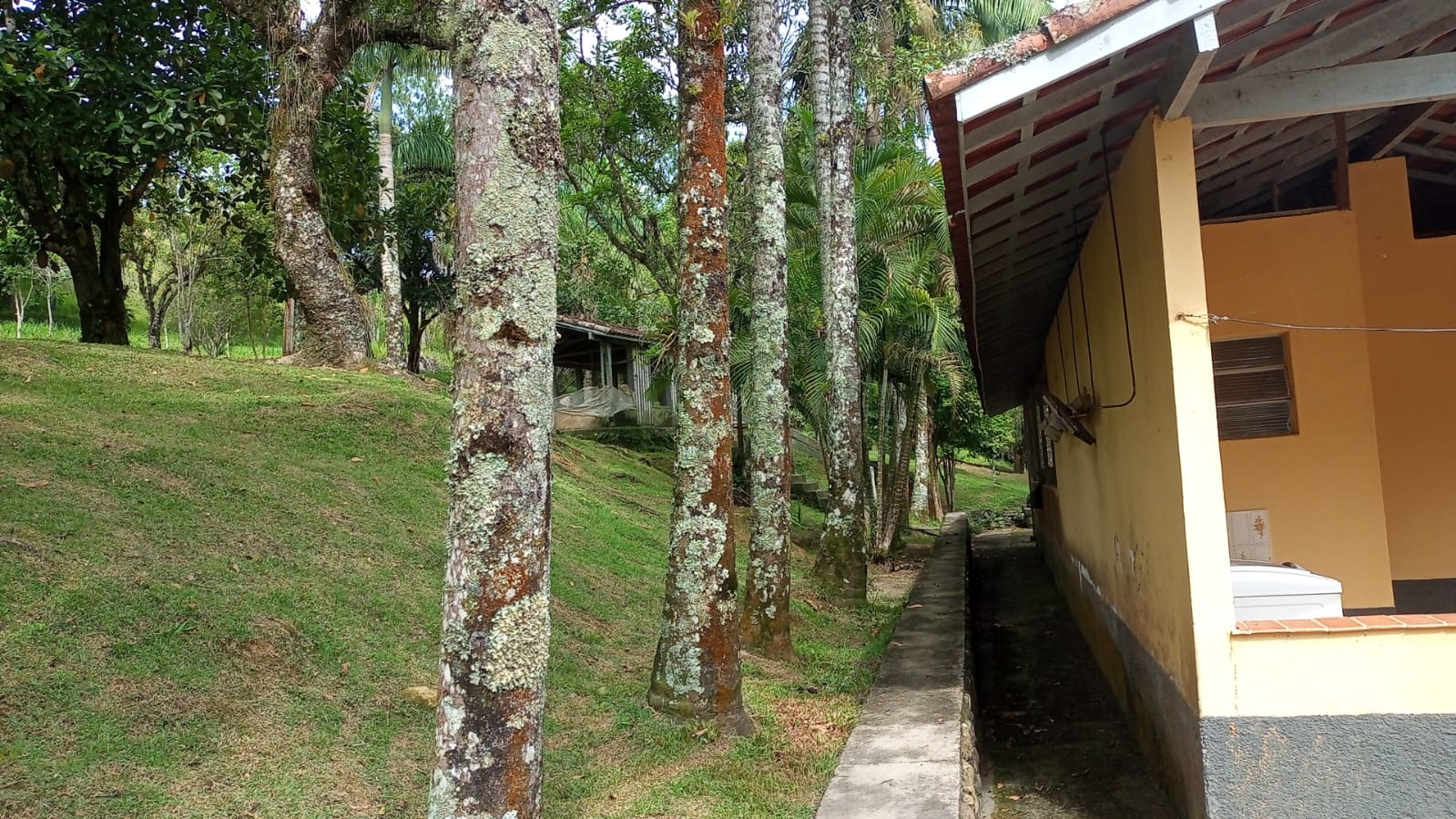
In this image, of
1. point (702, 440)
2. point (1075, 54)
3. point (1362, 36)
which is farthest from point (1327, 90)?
point (702, 440)

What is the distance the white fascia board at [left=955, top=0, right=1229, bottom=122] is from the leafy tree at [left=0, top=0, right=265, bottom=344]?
283 inches

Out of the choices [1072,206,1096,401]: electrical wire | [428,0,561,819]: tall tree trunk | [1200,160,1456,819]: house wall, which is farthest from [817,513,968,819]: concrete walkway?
[1200,160,1456,819]: house wall

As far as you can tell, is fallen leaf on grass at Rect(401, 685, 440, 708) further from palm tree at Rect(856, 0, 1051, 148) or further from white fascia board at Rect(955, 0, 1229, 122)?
palm tree at Rect(856, 0, 1051, 148)

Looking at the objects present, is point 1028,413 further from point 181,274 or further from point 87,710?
point 181,274

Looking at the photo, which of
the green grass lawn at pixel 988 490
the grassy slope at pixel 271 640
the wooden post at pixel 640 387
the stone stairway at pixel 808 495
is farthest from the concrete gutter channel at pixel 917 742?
the green grass lawn at pixel 988 490

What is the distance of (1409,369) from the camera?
7422 mm

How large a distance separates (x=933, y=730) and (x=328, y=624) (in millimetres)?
3520

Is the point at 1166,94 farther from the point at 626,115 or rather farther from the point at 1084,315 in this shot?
the point at 626,115

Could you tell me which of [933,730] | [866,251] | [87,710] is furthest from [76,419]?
[866,251]

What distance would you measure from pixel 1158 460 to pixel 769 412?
3.14m

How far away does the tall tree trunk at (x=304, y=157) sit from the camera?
1183 cm

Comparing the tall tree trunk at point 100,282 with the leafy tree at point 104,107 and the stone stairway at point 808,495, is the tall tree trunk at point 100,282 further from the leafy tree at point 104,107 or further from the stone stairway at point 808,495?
the stone stairway at point 808,495

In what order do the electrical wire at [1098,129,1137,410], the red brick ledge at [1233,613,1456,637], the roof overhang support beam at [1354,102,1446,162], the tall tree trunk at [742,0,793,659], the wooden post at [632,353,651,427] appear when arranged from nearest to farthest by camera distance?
the red brick ledge at [1233,613,1456,637], the electrical wire at [1098,129,1137,410], the roof overhang support beam at [1354,102,1446,162], the tall tree trunk at [742,0,793,659], the wooden post at [632,353,651,427]

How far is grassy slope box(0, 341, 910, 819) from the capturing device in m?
4.34
